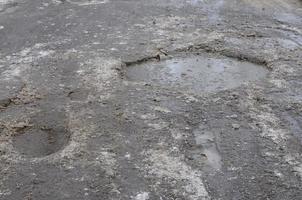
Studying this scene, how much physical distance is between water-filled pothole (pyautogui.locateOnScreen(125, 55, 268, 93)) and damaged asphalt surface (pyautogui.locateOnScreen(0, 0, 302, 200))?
2 cm

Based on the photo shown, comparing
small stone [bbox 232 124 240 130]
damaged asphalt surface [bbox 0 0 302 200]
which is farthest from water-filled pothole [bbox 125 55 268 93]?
small stone [bbox 232 124 240 130]

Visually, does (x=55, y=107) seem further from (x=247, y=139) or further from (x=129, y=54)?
(x=247, y=139)

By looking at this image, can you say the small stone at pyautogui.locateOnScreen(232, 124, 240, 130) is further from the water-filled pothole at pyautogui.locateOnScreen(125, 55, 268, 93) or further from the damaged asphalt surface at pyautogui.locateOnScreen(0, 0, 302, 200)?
the water-filled pothole at pyautogui.locateOnScreen(125, 55, 268, 93)

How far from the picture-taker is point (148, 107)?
16.5ft

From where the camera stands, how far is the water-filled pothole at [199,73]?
553 cm

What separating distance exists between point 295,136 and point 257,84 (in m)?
1.03

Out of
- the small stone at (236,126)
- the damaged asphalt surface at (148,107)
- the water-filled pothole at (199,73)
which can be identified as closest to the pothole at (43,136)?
the damaged asphalt surface at (148,107)

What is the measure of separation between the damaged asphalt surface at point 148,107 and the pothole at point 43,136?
1cm

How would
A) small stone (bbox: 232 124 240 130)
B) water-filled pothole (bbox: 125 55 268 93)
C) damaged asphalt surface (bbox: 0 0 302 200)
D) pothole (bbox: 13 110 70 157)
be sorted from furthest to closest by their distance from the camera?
water-filled pothole (bbox: 125 55 268 93) → small stone (bbox: 232 124 240 130) → pothole (bbox: 13 110 70 157) → damaged asphalt surface (bbox: 0 0 302 200)

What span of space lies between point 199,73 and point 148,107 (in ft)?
3.45

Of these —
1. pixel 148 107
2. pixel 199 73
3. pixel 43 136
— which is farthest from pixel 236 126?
pixel 43 136

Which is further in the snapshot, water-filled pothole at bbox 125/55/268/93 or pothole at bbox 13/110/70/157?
water-filled pothole at bbox 125/55/268/93

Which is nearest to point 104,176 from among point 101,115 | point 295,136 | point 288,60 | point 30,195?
point 30,195

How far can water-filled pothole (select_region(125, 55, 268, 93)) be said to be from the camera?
18.1 ft
